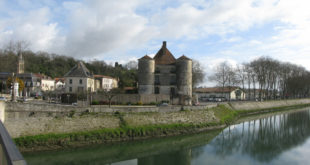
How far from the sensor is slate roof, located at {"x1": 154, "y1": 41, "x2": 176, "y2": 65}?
3928 cm

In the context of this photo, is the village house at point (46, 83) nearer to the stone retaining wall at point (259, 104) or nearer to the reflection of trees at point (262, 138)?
the stone retaining wall at point (259, 104)

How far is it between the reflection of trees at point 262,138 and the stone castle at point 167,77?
9631mm

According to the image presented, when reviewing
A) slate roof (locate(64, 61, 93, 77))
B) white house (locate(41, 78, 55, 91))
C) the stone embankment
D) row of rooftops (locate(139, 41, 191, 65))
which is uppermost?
row of rooftops (locate(139, 41, 191, 65))

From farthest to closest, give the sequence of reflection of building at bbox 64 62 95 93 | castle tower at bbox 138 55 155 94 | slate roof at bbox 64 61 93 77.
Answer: slate roof at bbox 64 61 93 77
reflection of building at bbox 64 62 95 93
castle tower at bbox 138 55 155 94

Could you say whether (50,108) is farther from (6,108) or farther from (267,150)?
(267,150)

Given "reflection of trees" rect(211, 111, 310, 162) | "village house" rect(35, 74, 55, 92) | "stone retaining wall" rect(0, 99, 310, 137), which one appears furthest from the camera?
"village house" rect(35, 74, 55, 92)

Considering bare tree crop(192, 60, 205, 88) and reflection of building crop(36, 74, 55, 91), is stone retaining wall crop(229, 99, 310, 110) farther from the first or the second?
reflection of building crop(36, 74, 55, 91)

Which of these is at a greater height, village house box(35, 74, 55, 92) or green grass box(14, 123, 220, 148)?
village house box(35, 74, 55, 92)

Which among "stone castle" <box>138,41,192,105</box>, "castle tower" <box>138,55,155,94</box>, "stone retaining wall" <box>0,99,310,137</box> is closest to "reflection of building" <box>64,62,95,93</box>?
"castle tower" <box>138,55,155,94</box>

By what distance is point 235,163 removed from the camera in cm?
1738

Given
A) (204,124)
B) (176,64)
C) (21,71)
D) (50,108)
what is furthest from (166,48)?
(21,71)

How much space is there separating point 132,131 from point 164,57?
2079cm

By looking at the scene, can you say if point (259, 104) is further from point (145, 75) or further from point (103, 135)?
point (103, 135)

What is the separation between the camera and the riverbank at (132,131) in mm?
17688
